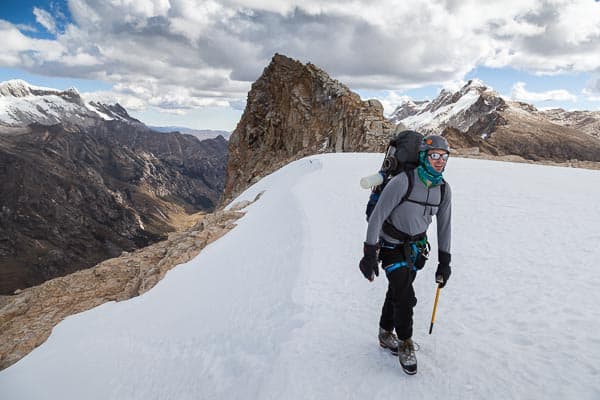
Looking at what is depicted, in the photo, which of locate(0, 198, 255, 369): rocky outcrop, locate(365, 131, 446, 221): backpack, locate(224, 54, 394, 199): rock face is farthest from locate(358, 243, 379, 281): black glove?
locate(224, 54, 394, 199): rock face

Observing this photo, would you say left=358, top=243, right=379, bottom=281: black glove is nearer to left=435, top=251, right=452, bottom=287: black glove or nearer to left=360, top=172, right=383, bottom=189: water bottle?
left=360, top=172, right=383, bottom=189: water bottle

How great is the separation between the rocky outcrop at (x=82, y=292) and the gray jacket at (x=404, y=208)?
922cm

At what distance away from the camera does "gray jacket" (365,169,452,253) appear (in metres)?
4.11

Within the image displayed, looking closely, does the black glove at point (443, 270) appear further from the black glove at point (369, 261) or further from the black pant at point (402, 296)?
the black glove at point (369, 261)

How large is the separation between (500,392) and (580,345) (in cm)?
130

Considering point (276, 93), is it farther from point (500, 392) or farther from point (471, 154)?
point (500, 392)

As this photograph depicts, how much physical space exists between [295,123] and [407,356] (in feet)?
166

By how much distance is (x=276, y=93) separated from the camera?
58281 millimetres

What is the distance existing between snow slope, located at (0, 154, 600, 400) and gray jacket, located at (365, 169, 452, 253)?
1.74 m

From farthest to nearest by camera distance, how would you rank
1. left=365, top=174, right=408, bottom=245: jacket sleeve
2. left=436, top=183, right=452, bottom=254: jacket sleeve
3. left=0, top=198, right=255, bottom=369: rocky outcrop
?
left=0, top=198, right=255, bottom=369: rocky outcrop
left=436, top=183, right=452, bottom=254: jacket sleeve
left=365, top=174, right=408, bottom=245: jacket sleeve

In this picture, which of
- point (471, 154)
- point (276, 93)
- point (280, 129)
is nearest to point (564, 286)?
point (471, 154)

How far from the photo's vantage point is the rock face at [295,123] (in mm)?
39781

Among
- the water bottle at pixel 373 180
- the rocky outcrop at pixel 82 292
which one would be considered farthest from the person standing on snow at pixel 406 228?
the rocky outcrop at pixel 82 292

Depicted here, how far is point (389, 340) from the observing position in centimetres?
464
